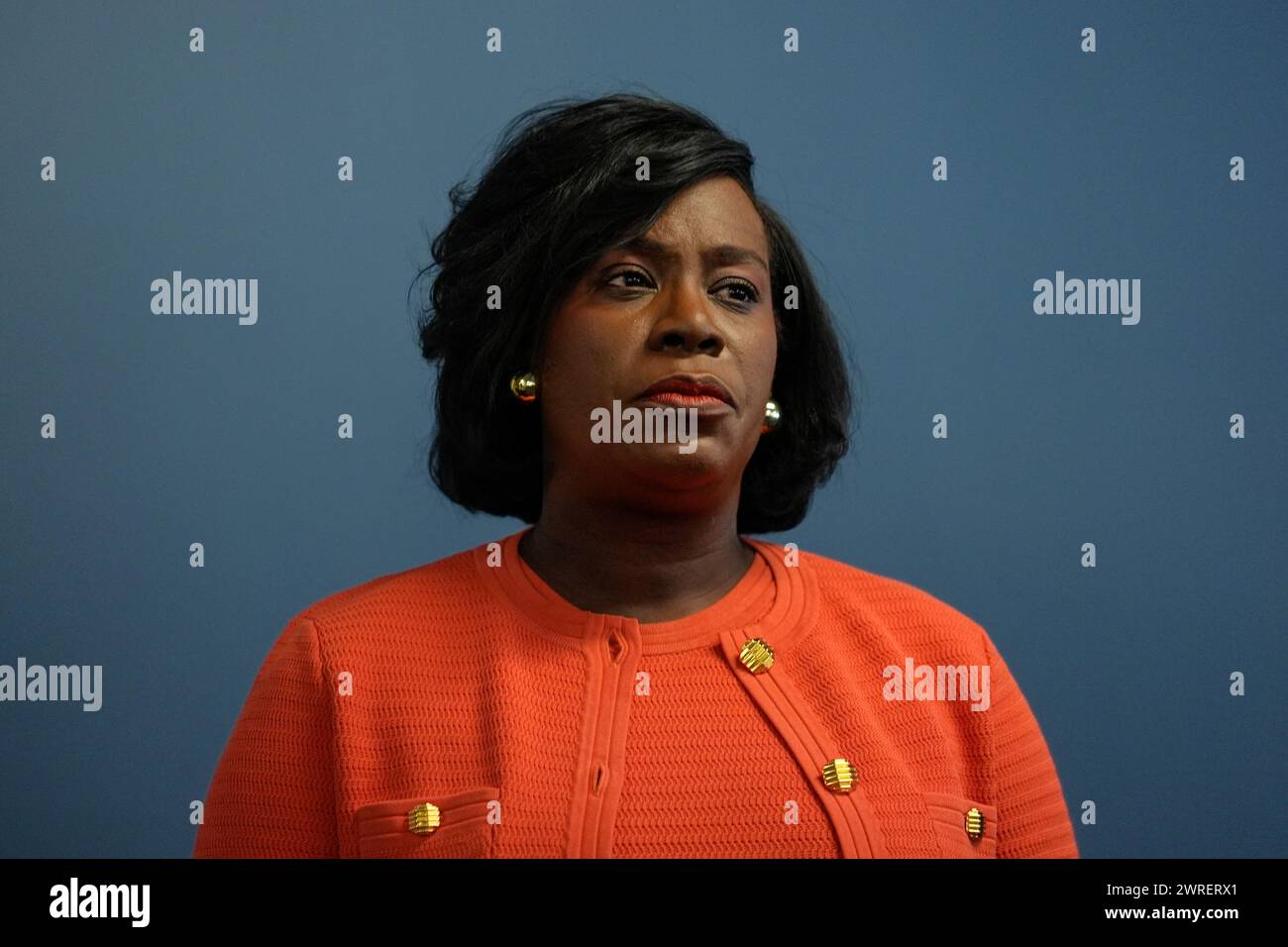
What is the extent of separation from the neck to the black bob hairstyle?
167mm

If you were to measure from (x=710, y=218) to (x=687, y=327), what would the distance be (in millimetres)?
157

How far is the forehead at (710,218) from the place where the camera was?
168cm

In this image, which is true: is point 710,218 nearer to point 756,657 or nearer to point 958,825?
point 756,657

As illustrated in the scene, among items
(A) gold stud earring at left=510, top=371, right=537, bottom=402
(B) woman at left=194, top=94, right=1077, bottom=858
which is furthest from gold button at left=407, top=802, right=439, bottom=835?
(A) gold stud earring at left=510, top=371, right=537, bottom=402

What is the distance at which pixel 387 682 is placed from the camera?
1.64 metres

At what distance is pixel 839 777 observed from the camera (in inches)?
62.3

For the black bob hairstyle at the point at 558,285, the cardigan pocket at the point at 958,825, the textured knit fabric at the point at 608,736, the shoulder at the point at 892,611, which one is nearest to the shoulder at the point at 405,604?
the textured knit fabric at the point at 608,736

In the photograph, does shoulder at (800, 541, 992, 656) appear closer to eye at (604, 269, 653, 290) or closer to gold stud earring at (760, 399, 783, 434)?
gold stud earring at (760, 399, 783, 434)

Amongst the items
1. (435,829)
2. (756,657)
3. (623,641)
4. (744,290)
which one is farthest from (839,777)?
(744,290)

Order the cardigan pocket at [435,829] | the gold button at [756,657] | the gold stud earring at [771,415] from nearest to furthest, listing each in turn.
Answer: the cardigan pocket at [435,829]
the gold button at [756,657]
the gold stud earring at [771,415]

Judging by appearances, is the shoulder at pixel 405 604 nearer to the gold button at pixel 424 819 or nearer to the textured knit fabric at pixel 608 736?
the textured knit fabric at pixel 608 736

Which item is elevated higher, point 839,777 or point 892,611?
point 892,611
